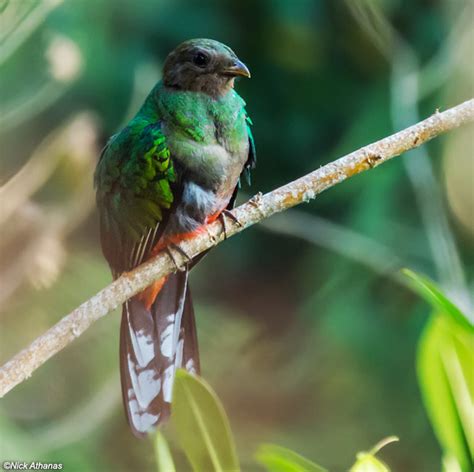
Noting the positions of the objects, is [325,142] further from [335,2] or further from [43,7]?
[43,7]

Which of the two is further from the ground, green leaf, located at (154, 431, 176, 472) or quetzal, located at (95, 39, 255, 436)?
quetzal, located at (95, 39, 255, 436)

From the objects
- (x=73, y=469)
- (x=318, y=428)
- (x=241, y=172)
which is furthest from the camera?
(x=318, y=428)

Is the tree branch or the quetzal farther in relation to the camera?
the quetzal

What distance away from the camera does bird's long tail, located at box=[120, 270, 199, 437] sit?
1.27 metres

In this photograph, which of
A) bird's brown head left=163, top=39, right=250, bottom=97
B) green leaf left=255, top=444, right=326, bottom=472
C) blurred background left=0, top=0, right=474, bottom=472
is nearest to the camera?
green leaf left=255, top=444, right=326, bottom=472

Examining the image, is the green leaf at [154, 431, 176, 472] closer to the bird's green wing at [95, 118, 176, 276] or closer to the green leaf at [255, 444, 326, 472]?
the green leaf at [255, 444, 326, 472]

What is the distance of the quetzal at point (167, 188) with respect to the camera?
1193 millimetres

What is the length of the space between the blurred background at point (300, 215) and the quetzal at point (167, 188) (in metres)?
0.17

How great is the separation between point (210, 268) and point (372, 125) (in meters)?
0.46

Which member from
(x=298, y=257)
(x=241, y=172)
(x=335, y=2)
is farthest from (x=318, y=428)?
(x=335, y=2)

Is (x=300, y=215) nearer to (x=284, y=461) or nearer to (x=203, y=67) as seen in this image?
(x=203, y=67)

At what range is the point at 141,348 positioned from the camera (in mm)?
1298
